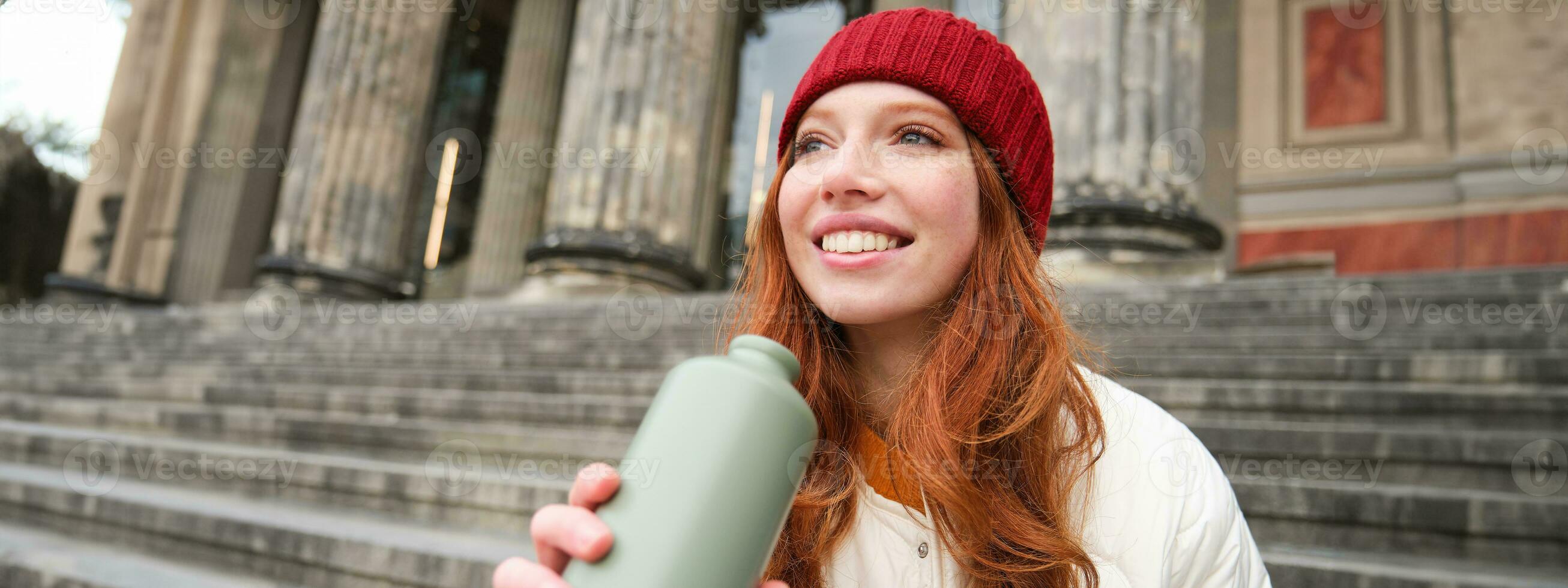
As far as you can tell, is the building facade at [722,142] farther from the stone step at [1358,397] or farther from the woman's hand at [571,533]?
the woman's hand at [571,533]

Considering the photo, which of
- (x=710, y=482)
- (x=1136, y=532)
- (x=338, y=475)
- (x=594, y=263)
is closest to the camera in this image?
(x=710, y=482)

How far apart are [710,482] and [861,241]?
441mm

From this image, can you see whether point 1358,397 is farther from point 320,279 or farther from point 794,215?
point 320,279

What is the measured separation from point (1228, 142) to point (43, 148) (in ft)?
76.7

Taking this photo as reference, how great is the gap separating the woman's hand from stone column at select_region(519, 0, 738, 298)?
698cm

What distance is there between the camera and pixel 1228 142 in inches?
355

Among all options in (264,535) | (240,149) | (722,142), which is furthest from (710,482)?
(240,149)

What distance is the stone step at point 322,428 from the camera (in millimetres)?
3498

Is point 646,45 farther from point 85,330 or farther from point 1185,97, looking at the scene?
point 85,330

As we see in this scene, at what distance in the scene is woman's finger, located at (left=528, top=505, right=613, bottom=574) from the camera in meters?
0.56

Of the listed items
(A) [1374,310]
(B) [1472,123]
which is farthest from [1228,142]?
(A) [1374,310]

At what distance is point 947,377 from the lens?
Result: 3.13 ft

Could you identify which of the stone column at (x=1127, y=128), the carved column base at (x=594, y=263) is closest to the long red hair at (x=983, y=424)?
the stone column at (x=1127, y=128)

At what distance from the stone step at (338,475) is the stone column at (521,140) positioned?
8244 millimetres
